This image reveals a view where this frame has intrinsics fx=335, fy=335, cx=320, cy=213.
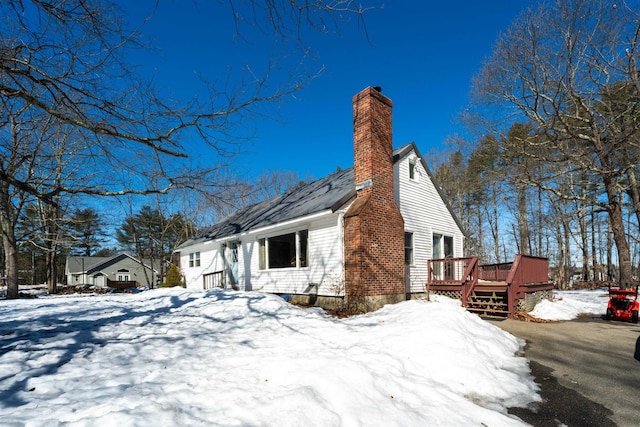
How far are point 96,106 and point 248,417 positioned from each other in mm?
4196

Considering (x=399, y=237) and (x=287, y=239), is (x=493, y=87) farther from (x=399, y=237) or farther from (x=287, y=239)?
(x=287, y=239)

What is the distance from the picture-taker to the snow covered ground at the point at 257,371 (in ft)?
9.65

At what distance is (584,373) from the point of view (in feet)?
16.7

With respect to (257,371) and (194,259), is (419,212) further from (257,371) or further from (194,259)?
(194,259)

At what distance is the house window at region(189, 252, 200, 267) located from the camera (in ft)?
63.7

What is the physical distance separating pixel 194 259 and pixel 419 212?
13.5 metres

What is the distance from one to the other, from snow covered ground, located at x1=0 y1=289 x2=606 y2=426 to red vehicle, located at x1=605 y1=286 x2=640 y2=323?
18.4 ft

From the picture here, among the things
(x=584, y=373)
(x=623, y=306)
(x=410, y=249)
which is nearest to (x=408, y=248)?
(x=410, y=249)

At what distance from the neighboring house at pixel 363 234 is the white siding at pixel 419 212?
0.12ft

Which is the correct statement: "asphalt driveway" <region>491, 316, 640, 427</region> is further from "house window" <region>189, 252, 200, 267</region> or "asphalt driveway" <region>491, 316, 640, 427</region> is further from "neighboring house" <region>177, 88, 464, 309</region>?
"house window" <region>189, 252, 200, 267</region>

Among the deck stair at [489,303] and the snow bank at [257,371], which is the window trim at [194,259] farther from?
the deck stair at [489,303]

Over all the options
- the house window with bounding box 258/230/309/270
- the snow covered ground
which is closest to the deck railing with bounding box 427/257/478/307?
the snow covered ground

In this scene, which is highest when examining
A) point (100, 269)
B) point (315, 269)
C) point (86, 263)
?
point (315, 269)

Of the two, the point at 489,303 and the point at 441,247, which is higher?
the point at 441,247
